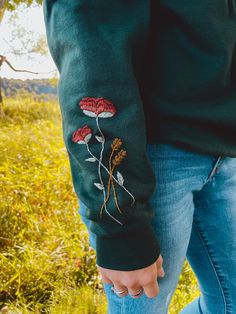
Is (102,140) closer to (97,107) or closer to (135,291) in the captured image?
(97,107)

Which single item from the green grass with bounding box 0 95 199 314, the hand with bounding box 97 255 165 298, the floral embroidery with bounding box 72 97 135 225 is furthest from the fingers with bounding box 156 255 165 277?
the green grass with bounding box 0 95 199 314

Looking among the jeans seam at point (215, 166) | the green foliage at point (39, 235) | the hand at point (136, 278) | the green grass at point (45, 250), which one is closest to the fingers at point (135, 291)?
the hand at point (136, 278)

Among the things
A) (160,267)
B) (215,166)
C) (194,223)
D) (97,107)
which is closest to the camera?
(97,107)

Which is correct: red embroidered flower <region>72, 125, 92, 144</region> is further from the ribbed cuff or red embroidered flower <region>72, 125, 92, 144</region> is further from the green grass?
the green grass

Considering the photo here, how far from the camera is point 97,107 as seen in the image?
82cm

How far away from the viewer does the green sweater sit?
2.71 feet

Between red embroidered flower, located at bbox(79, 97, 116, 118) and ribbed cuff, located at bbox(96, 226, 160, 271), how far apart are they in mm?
260

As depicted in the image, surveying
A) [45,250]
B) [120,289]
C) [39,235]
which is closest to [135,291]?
[120,289]

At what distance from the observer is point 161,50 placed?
0.93 m

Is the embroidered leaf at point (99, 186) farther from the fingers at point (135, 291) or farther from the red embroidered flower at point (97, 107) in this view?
the fingers at point (135, 291)

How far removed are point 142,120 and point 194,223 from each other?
48 centimetres

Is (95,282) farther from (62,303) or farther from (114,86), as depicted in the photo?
(114,86)

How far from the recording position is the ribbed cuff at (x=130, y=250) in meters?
0.86

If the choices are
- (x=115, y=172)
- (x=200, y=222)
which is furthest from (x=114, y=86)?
(x=200, y=222)
